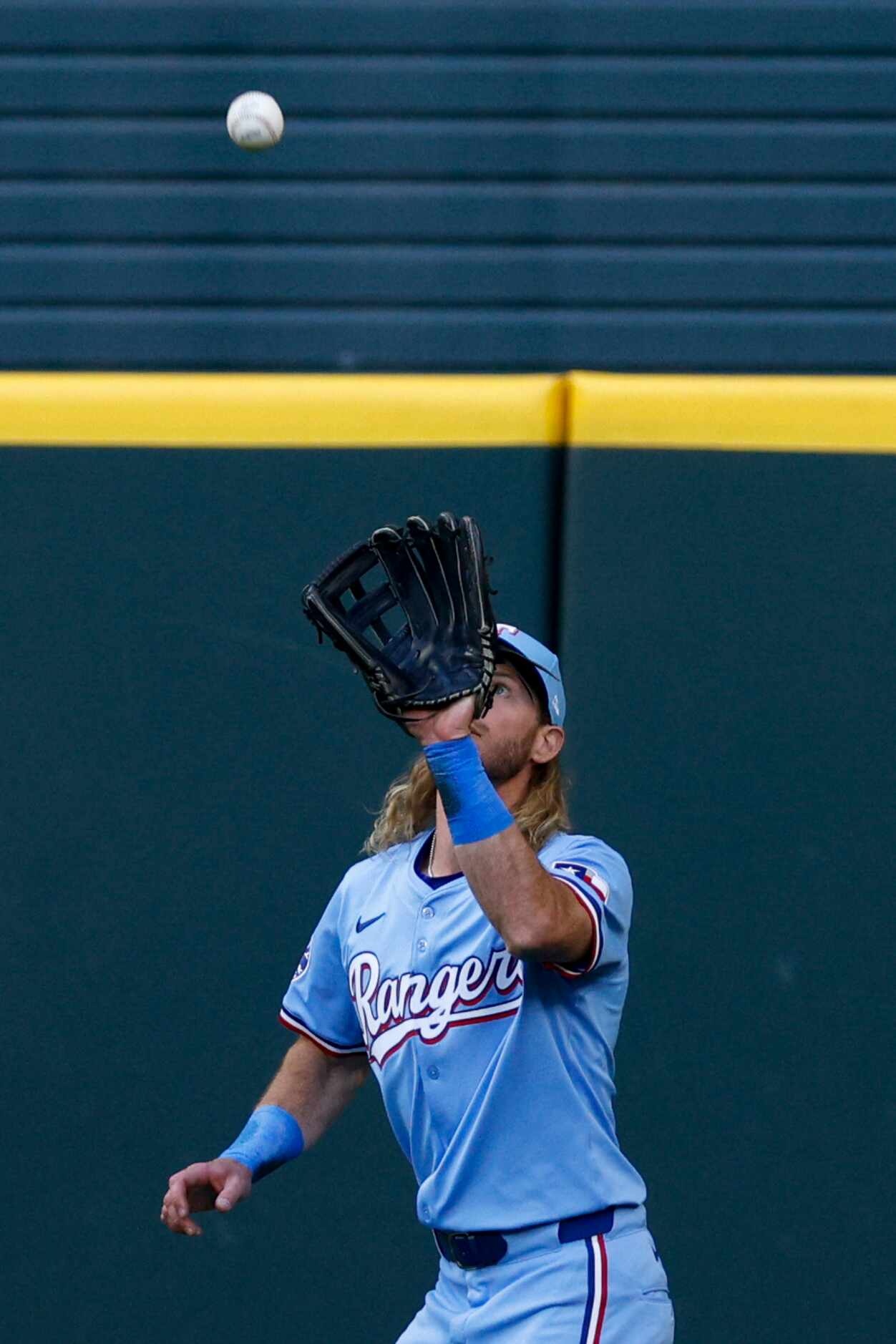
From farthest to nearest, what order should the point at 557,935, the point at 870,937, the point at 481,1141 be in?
the point at 870,937
the point at 481,1141
the point at 557,935

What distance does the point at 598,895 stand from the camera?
7.64ft

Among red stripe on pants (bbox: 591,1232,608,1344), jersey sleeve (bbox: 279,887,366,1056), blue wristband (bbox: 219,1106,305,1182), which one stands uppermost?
jersey sleeve (bbox: 279,887,366,1056)

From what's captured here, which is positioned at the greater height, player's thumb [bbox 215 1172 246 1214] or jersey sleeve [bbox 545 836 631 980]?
jersey sleeve [bbox 545 836 631 980]

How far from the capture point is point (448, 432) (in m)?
3.47

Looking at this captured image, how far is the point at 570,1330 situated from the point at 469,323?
81.9 inches

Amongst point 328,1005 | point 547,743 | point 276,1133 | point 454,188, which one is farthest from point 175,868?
point 454,188

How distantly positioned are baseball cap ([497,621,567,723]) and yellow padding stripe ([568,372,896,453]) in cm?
96

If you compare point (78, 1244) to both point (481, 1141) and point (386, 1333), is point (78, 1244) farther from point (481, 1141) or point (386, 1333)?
point (481, 1141)

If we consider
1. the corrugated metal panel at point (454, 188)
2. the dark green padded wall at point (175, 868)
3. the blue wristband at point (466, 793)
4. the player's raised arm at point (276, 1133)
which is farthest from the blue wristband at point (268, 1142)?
the corrugated metal panel at point (454, 188)

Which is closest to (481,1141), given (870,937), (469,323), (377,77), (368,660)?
(368,660)

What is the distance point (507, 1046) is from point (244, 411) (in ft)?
5.38

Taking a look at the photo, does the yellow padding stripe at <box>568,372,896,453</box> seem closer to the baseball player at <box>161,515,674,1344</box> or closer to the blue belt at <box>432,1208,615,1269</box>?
the baseball player at <box>161,515,674,1344</box>

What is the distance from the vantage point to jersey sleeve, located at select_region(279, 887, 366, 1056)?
2730 millimetres

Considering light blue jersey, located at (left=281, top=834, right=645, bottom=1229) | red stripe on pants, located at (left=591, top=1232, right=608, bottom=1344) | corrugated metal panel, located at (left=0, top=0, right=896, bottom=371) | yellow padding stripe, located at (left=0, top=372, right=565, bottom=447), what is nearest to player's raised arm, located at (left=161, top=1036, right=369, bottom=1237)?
light blue jersey, located at (left=281, top=834, right=645, bottom=1229)
